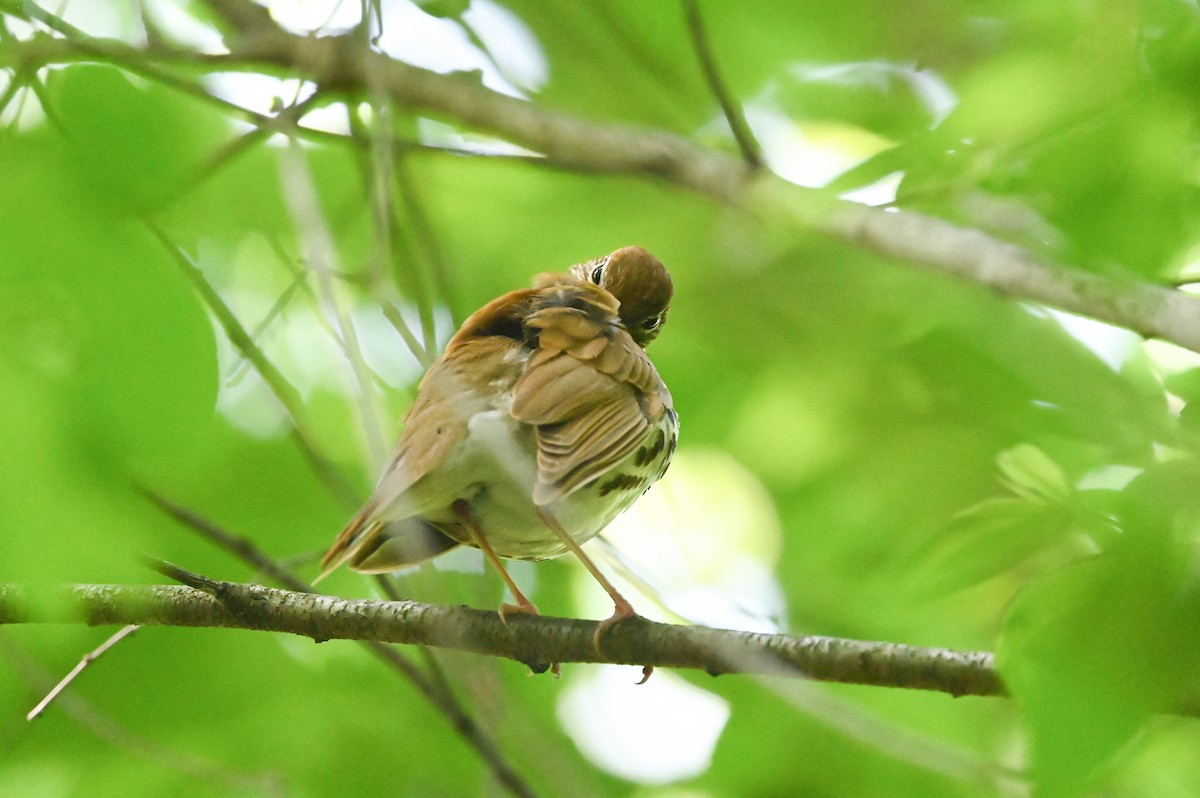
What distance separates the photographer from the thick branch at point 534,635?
191 centimetres

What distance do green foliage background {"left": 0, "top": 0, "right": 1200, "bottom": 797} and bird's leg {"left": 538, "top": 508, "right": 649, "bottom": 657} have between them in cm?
30

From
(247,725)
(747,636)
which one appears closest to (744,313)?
(247,725)

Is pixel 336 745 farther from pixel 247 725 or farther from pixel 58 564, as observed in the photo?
pixel 58 564

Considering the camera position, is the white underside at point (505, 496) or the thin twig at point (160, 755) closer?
the white underside at point (505, 496)

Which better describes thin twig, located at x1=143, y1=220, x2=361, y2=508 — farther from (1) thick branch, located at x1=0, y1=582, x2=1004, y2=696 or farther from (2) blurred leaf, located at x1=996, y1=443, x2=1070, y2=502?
(2) blurred leaf, located at x1=996, y1=443, x2=1070, y2=502

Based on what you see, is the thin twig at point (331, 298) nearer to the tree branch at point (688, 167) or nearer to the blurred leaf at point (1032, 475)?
the tree branch at point (688, 167)

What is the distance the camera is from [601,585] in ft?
8.40

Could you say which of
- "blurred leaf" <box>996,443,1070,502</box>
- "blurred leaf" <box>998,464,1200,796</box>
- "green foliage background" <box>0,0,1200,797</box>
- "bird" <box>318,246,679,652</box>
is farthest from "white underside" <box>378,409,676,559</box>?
"blurred leaf" <box>998,464,1200,796</box>

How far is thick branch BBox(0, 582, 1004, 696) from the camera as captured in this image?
→ 1.91 metres

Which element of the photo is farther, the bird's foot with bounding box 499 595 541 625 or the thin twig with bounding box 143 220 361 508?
the bird's foot with bounding box 499 595 541 625

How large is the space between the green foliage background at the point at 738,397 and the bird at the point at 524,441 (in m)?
0.18

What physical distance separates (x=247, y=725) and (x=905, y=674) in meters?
2.12

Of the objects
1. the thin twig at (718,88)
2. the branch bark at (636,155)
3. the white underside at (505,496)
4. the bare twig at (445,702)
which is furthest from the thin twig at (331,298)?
the thin twig at (718,88)

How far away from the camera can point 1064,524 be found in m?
1.27
